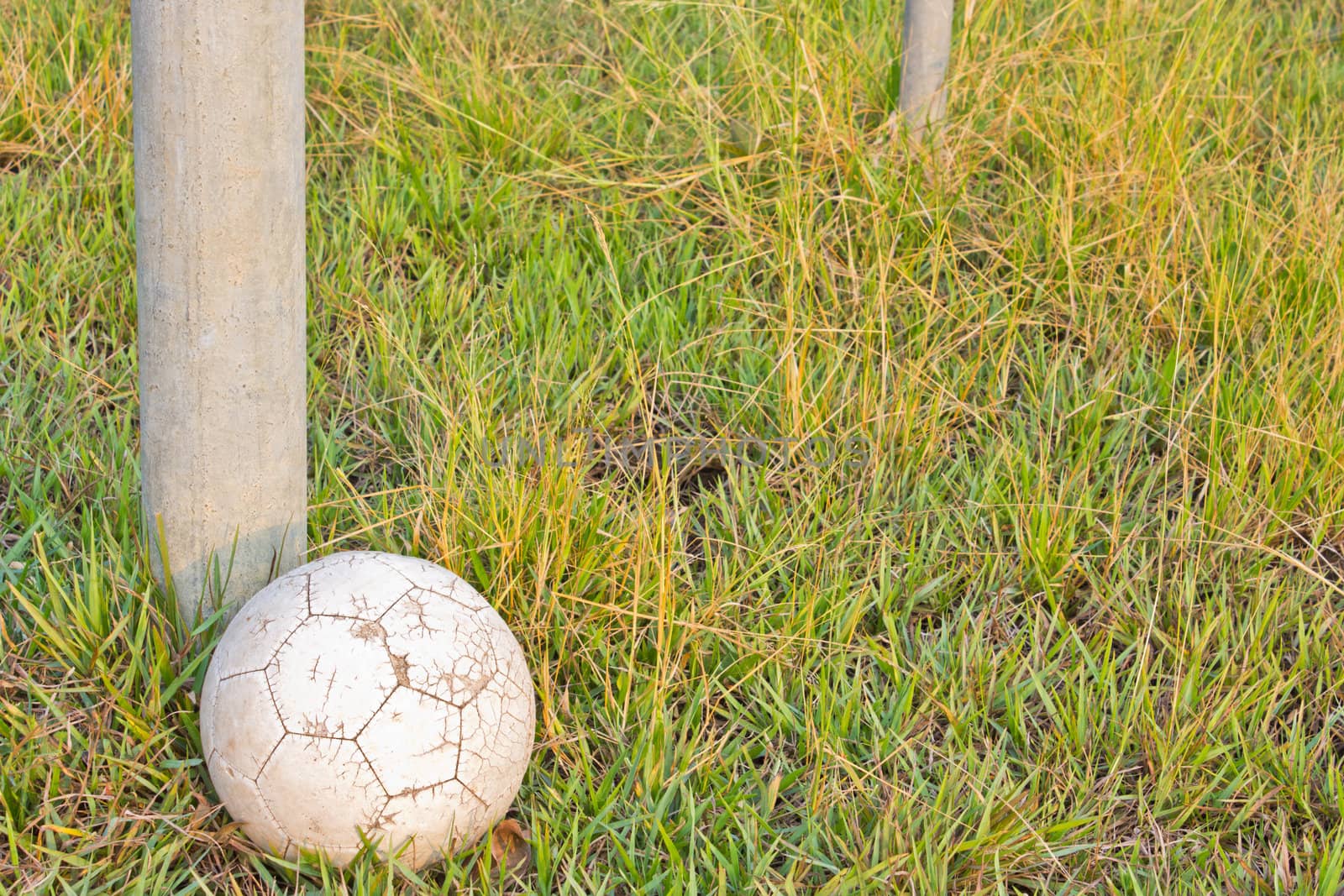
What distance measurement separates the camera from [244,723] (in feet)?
6.26

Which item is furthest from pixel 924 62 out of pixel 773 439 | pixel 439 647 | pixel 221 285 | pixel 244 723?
pixel 244 723

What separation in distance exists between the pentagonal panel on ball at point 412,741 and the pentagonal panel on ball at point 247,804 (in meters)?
0.19

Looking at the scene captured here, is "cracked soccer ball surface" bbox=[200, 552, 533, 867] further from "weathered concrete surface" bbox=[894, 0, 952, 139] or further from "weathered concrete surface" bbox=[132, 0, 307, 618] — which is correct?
"weathered concrete surface" bbox=[894, 0, 952, 139]

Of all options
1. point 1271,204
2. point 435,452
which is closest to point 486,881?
point 435,452

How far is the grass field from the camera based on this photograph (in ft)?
6.94

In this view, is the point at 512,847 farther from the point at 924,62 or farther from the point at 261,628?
the point at 924,62

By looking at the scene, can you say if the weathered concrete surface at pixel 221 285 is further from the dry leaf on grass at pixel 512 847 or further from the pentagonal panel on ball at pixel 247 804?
the dry leaf on grass at pixel 512 847

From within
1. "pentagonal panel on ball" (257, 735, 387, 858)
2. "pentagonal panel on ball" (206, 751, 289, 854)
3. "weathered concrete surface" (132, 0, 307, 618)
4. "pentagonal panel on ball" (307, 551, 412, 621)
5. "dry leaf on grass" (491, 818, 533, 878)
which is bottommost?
"dry leaf on grass" (491, 818, 533, 878)

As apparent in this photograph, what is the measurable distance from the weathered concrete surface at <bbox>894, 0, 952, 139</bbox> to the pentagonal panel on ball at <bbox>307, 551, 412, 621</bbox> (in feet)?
6.82

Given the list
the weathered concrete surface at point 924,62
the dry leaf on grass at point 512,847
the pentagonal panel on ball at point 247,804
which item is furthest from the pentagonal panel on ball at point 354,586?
the weathered concrete surface at point 924,62

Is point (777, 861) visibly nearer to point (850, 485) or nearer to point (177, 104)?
point (850, 485)

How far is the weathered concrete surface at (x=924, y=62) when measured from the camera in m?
3.45

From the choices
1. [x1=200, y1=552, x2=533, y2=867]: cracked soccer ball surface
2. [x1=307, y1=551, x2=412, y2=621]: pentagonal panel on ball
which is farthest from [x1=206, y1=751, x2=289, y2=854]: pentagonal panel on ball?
[x1=307, y1=551, x2=412, y2=621]: pentagonal panel on ball

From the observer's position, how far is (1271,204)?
11.9 feet
